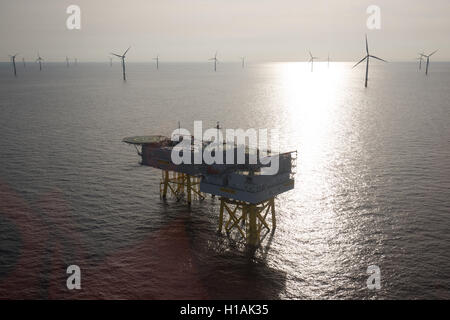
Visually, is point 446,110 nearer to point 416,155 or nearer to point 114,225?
point 416,155

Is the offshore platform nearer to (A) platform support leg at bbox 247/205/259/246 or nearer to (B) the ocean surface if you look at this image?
(A) platform support leg at bbox 247/205/259/246

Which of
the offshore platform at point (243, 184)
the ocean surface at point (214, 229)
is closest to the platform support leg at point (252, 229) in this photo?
the offshore platform at point (243, 184)

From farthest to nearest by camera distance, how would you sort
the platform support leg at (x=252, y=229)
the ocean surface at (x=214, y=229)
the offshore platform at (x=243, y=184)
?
1. the platform support leg at (x=252, y=229)
2. the offshore platform at (x=243, y=184)
3. the ocean surface at (x=214, y=229)

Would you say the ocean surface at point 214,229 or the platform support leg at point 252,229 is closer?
the ocean surface at point 214,229

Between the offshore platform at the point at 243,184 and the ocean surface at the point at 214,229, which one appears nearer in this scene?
the ocean surface at the point at 214,229

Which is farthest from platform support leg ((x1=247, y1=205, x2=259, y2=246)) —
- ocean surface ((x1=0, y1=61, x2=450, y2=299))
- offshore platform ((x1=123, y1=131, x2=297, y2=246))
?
ocean surface ((x1=0, y1=61, x2=450, y2=299))

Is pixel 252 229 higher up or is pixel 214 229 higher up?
pixel 252 229

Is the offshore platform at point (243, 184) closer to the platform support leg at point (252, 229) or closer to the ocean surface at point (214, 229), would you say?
the platform support leg at point (252, 229)

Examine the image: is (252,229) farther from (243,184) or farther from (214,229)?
(243,184)

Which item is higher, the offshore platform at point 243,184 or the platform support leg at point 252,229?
the offshore platform at point 243,184

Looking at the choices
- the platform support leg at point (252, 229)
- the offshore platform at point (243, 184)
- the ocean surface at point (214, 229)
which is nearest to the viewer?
the ocean surface at point (214, 229)

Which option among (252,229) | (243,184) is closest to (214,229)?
(252,229)

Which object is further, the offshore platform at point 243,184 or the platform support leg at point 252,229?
the platform support leg at point 252,229
